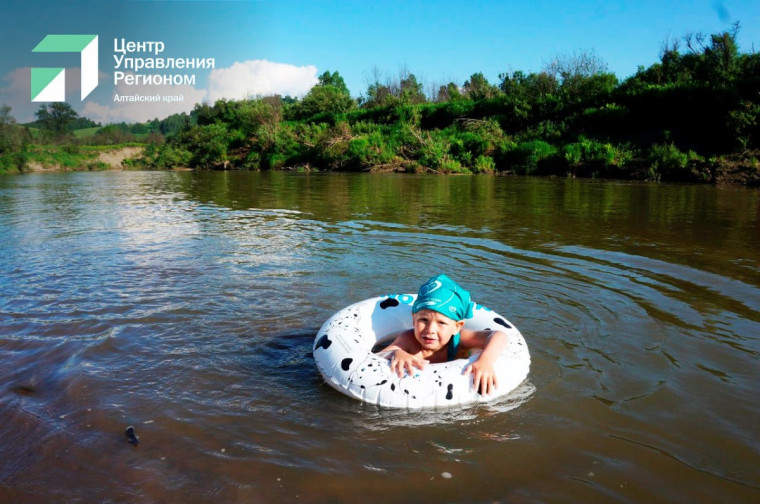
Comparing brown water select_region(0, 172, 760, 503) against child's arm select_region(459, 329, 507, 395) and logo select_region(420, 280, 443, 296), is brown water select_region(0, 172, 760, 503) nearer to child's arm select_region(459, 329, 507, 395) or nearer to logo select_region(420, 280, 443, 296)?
child's arm select_region(459, 329, 507, 395)

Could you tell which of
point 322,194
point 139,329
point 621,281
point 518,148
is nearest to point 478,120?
point 518,148

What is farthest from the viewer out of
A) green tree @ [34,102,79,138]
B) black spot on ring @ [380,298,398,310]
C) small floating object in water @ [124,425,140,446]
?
green tree @ [34,102,79,138]

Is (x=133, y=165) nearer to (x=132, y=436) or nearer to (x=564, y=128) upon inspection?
(x=564, y=128)

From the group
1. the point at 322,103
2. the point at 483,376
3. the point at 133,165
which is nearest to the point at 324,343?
the point at 483,376

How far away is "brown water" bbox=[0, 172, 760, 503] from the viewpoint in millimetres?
2730

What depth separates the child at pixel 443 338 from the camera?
357 centimetres

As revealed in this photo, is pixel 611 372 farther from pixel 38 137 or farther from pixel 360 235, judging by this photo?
pixel 38 137

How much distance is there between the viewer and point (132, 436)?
3.07m

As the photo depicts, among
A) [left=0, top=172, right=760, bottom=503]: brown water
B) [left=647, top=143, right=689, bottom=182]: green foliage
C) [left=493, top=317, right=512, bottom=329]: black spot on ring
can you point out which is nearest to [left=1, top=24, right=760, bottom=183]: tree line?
[left=647, top=143, right=689, bottom=182]: green foliage

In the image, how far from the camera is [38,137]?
56.7 m

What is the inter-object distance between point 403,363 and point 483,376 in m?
0.52

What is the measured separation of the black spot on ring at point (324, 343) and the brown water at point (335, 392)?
0.30 metres

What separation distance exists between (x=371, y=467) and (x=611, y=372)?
205 cm

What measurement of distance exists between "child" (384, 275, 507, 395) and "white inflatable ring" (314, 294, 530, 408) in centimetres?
6
